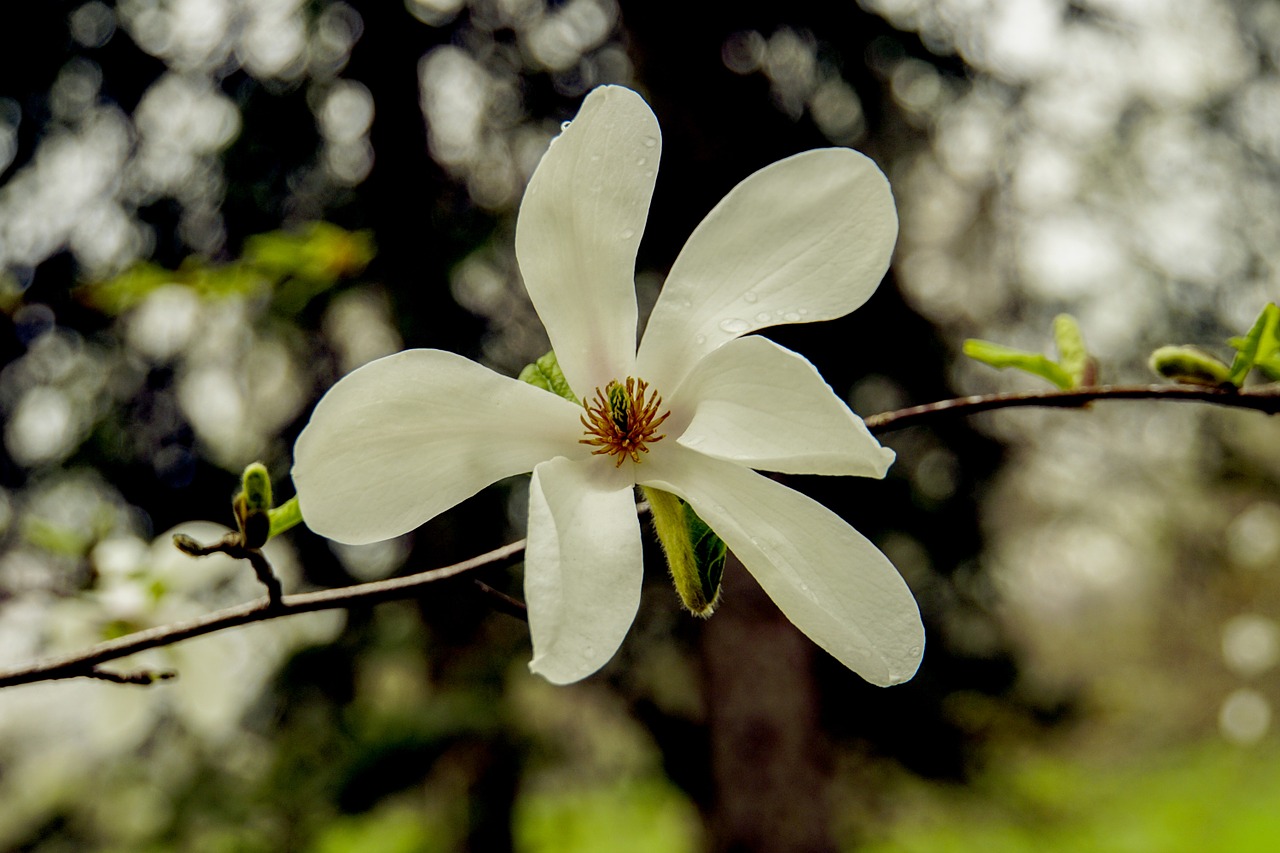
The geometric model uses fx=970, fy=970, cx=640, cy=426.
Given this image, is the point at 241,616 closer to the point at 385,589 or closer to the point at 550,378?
the point at 385,589

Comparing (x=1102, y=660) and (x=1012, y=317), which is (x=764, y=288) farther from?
(x=1102, y=660)

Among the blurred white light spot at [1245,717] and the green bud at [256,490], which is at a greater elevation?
the green bud at [256,490]

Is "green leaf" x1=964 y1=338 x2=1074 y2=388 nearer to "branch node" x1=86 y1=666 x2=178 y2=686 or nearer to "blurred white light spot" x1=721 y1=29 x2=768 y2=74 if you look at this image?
"branch node" x1=86 y1=666 x2=178 y2=686

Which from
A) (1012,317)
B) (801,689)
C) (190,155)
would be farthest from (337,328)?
(1012,317)

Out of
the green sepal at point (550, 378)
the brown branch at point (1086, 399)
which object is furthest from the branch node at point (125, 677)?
the brown branch at point (1086, 399)

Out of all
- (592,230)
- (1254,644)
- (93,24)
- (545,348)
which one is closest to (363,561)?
(545,348)

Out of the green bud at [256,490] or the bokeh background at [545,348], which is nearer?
the green bud at [256,490]

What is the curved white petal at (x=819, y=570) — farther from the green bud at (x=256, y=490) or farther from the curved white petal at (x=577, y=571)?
the green bud at (x=256, y=490)
